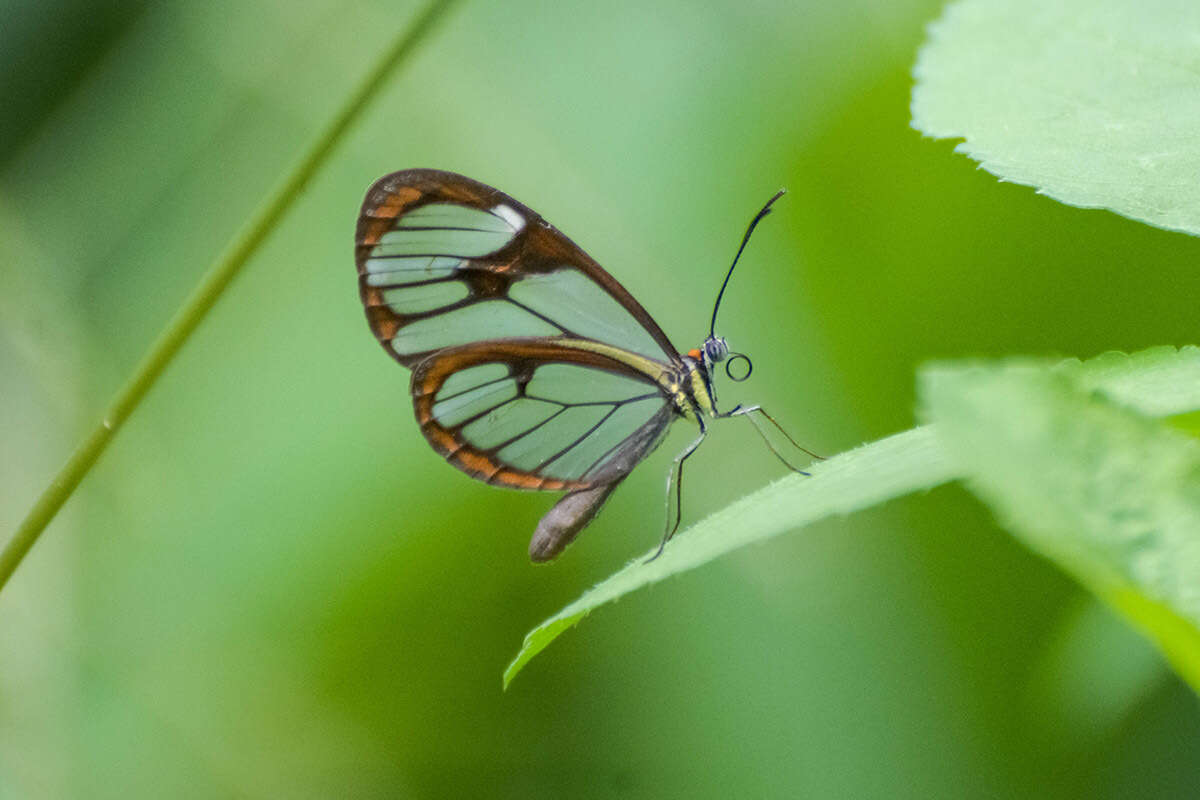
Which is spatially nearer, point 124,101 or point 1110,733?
point 1110,733

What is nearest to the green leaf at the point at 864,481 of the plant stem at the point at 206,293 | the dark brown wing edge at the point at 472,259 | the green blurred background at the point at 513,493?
the plant stem at the point at 206,293

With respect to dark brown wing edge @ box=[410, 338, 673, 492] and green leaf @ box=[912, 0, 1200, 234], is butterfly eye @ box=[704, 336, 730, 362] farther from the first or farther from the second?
green leaf @ box=[912, 0, 1200, 234]

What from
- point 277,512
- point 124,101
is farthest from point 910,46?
point 124,101

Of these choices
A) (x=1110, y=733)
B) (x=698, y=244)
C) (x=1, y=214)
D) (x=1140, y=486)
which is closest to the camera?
(x=1140, y=486)

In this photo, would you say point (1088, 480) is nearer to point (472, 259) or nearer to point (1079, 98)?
point (1079, 98)

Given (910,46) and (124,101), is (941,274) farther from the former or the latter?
(124,101)

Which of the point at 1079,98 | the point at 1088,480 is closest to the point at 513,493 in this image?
the point at 1079,98

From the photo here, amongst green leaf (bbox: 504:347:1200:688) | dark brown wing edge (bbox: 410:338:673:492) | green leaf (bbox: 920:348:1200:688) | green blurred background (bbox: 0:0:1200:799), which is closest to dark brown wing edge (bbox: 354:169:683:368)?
dark brown wing edge (bbox: 410:338:673:492)

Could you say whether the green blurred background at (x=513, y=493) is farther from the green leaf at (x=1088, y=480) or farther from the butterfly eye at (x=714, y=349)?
the green leaf at (x=1088, y=480)
